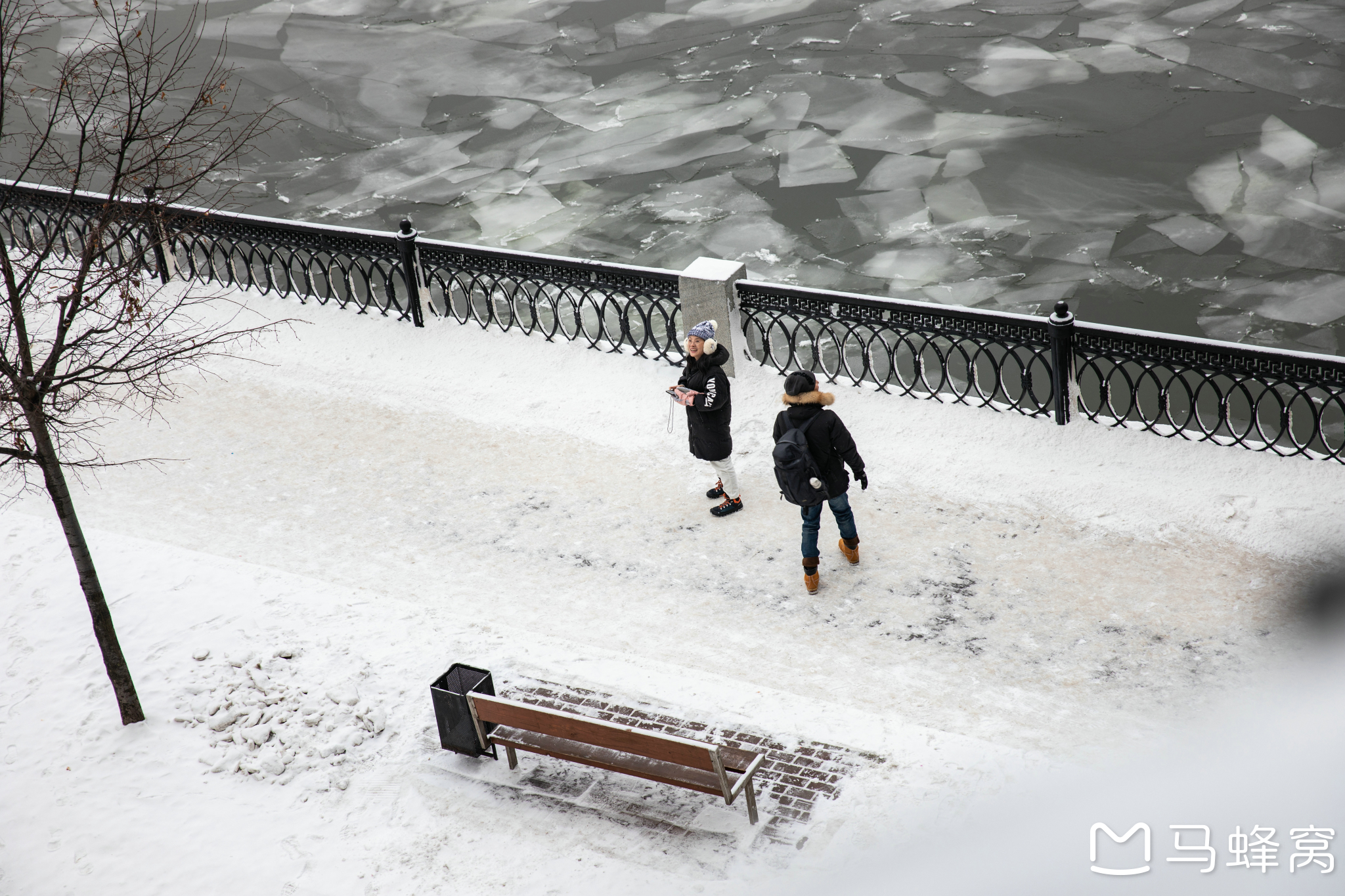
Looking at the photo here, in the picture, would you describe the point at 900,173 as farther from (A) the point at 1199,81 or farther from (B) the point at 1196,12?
(B) the point at 1196,12

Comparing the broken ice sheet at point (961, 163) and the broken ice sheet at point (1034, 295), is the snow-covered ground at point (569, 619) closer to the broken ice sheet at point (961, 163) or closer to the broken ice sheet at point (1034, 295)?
the broken ice sheet at point (1034, 295)

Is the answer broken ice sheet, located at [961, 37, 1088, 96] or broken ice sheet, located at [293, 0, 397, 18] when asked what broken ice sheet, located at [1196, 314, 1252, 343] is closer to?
broken ice sheet, located at [961, 37, 1088, 96]

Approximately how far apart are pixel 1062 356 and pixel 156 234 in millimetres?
6245

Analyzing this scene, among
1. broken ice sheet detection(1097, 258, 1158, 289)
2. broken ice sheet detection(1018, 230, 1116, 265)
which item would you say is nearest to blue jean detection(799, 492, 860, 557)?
broken ice sheet detection(1097, 258, 1158, 289)

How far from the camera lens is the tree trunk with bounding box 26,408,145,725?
19.4 ft

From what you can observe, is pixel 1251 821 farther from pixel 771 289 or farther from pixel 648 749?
pixel 771 289

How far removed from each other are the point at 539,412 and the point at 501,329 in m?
1.24

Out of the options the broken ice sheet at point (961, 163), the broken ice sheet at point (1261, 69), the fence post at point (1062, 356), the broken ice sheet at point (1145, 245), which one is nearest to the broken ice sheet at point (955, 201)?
the broken ice sheet at point (961, 163)

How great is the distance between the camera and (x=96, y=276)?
11.7 m

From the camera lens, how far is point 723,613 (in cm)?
729

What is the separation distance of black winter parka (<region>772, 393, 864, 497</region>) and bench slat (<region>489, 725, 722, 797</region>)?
2111mm

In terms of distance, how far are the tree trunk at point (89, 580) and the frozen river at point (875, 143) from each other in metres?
7.92

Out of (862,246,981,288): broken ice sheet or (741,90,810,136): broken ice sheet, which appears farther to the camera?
(741,90,810,136): broken ice sheet

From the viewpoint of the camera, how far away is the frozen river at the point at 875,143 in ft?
40.2
